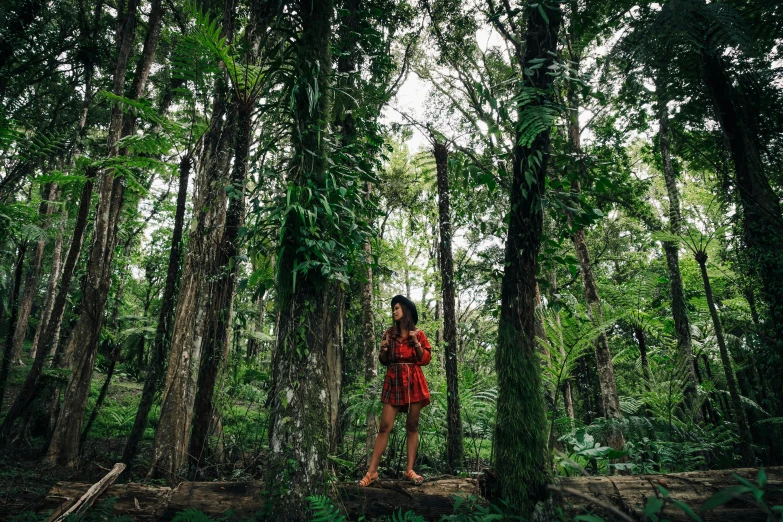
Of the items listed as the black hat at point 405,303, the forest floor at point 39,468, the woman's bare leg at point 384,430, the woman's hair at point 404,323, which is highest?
the black hat at point 405,303

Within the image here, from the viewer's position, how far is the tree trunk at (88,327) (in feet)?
21.1

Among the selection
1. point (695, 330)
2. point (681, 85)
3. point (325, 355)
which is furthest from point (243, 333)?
point (695, 330)

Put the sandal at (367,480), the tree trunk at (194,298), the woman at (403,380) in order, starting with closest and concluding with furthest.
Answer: the sandal at (367,480), the woman at (403,380), the tree trunk at (194,298)

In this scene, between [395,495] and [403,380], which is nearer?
[395,495]

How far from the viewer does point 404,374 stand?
463 centimetres

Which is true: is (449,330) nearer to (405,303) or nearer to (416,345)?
(405,303)

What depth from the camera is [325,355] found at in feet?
12.7

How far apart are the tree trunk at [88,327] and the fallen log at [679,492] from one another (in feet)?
23.3

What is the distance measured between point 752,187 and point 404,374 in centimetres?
608

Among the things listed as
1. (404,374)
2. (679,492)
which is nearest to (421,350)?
(404,374)

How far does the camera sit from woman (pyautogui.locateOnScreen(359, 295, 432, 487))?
178 inches

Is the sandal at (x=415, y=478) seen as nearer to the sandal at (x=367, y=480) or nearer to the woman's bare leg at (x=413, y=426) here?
the woman's bare leg at (x=413, y=426)

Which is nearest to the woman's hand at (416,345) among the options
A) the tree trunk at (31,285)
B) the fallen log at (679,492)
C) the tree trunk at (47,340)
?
the fallen log at (679,492)

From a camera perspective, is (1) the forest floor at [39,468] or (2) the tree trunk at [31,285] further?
(2) the tree trunk at [31,285]
